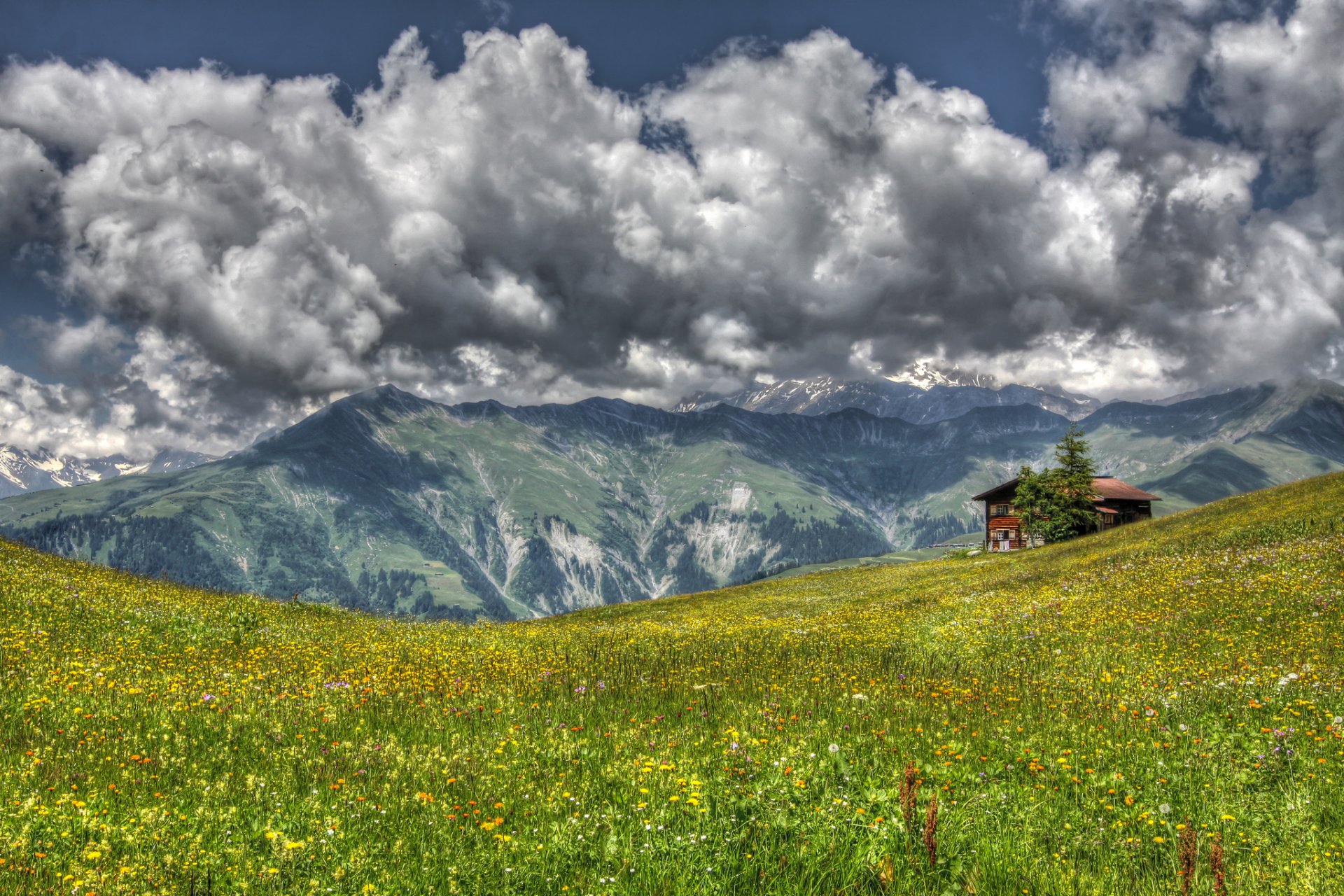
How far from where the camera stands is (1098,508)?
9069 centimetres

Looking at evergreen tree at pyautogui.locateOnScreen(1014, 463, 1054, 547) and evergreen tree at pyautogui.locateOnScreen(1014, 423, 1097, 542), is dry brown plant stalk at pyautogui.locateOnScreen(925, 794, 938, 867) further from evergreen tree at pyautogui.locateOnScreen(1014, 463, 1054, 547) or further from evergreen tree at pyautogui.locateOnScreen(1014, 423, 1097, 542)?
evergreen tree at pyautogui.locateOnScreen(1014, 423, 1097, 542)

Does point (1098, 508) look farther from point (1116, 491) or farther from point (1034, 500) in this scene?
point (1034, 500)

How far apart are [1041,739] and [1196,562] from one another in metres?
23.5

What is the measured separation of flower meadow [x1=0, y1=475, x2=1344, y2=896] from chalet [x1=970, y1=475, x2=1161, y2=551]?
3161 inches

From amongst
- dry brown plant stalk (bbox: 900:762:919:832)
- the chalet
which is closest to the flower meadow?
dry brown plant stalk (bbox: 900:762:919:832)

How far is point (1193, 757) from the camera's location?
859 centimetres

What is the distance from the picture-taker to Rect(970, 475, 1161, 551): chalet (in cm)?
9412

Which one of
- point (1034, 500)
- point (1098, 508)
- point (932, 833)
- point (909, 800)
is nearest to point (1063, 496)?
point (1034, 500)

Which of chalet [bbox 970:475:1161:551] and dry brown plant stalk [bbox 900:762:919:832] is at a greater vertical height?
chalet [bbox 970:475:1161:551]

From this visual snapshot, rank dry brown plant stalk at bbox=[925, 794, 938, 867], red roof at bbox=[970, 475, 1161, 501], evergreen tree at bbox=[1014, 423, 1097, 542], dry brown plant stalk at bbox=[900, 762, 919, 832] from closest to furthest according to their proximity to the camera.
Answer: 1. dry brown plant stalk at bbox=[925, 794, 938, 867]
2. dry brown plant stalk at bbox=[900, 762, 919, 832]
3. evergreen tree at bbox=[1014, 423, 1097, 542]
4. red roof at bbox=[970, 475, 1161, 501]

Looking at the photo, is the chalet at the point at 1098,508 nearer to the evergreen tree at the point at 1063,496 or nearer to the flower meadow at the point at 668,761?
the evergreen tree at the point at 1063,496

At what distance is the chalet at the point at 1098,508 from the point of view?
94.1m

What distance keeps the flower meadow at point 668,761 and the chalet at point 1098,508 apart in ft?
263

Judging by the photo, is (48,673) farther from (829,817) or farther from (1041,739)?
(1041,739)
